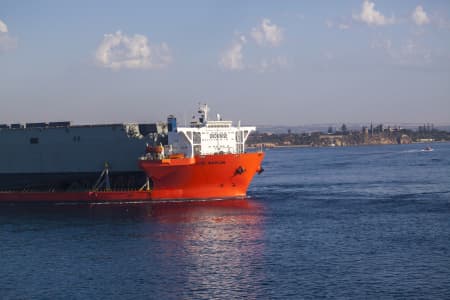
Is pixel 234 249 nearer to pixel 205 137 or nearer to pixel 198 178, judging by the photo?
pixel 198 178

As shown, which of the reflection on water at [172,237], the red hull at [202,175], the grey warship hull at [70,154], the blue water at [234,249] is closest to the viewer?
the blue water at [234,249]

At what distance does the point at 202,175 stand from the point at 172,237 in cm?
1200

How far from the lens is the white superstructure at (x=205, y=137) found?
158 ft

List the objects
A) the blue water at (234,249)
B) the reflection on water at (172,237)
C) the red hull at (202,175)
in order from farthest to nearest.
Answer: the red hull at (202,175)
the reflection on water at (172,237)
the blue water at (234,249)

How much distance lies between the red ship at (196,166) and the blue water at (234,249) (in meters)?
1.33

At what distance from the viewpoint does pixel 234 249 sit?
105 feet

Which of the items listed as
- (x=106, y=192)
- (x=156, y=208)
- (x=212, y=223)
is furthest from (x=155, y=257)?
(x=106, y=192)

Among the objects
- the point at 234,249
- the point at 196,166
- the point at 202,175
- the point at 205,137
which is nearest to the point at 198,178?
the point at 202,175

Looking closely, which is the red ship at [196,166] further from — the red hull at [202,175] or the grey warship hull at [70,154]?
the grey warship hull at [70,154]

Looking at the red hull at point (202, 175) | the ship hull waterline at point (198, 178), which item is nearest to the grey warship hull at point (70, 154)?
the ship hull waterline at point (198, 178)

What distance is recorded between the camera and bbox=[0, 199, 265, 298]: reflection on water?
26734 millimetres

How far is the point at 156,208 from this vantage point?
150ft

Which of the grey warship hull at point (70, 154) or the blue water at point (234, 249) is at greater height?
the grey warship hull at point (70, 154)

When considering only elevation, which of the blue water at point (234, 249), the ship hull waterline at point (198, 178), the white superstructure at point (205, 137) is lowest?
the blue water at point (234, 249)
